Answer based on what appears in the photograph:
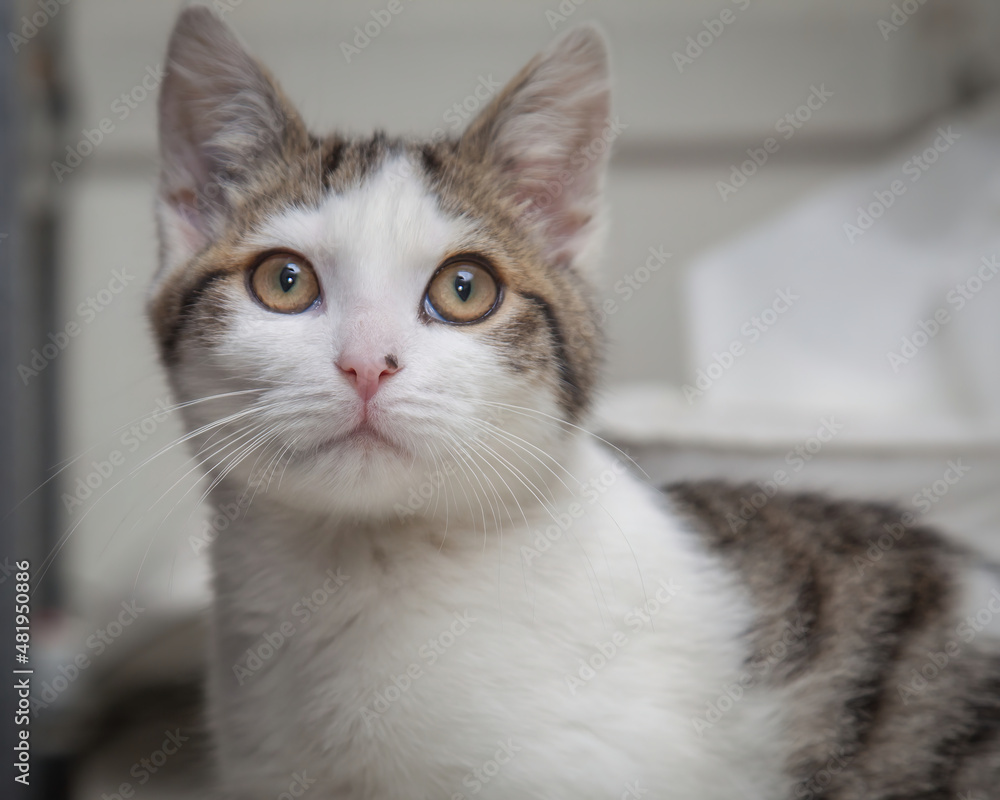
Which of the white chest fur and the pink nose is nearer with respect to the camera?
the pink nose

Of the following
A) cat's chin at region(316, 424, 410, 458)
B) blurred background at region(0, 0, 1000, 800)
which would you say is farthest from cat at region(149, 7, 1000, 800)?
blurred background at region(0, 0, 1000, 800)

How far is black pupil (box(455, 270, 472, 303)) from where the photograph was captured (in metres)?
0.88

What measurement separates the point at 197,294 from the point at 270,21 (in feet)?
2.25

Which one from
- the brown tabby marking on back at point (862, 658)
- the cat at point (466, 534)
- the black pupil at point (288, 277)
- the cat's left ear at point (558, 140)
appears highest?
the cat's left ear at point (558, 140)

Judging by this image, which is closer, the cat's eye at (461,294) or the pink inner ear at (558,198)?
the cat's eye at (461,294)

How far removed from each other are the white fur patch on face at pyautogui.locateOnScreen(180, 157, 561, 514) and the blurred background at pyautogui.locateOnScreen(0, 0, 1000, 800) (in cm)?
23

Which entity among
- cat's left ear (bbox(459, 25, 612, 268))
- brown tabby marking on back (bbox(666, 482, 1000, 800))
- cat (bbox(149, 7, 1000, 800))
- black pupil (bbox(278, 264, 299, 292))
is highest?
cat's left ear (bbox(459, 25, 612, 268))

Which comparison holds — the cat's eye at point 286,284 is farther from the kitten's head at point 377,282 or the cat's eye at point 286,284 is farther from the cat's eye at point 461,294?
the cat's eye at point 461,294

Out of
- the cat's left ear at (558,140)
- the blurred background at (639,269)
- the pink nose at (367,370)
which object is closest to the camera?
the pink nose at (367,370)

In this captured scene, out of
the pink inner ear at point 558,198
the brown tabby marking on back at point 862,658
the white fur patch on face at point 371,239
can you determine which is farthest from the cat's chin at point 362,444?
the brown tabby marking on back at point 862,658

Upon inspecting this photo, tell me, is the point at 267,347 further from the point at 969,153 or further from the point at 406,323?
the point at 969,153

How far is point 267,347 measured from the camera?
82 centimetres

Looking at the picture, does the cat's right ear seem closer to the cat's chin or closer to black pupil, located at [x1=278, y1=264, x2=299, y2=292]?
black pupil, located at [x1=278, y1=264, x2=299, y2=292]

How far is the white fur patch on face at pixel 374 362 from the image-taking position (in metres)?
0.78
